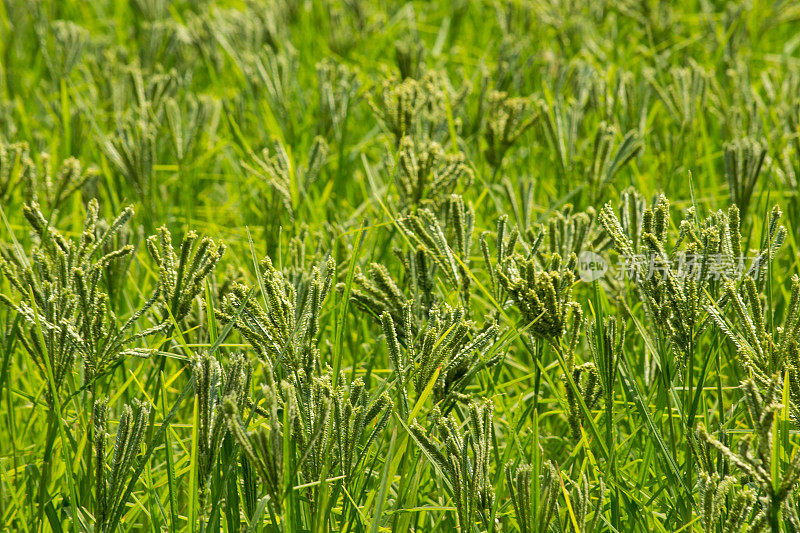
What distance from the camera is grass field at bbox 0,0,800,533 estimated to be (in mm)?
1599

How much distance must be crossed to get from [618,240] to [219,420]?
84 cm

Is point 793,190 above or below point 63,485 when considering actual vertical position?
above

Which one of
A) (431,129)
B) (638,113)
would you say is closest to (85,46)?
(431,129)

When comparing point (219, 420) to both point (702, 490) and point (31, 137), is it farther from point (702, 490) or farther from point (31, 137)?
point (31, 137)

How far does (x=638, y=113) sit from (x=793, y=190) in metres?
0.84

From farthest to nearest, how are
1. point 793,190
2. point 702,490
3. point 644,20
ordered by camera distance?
point 644,20
point 793,190
point 702,490

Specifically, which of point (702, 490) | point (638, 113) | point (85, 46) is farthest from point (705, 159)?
point (85, 46)

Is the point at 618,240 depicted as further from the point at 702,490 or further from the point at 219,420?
the point at 219,420

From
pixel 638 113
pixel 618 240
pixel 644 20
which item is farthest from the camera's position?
pixel 644 20

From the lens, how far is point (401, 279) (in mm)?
2721

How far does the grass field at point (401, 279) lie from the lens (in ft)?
5.24

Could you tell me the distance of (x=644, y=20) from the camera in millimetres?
4371

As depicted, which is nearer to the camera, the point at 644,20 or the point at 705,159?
the point at 705,159

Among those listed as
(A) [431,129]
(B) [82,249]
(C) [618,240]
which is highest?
(A) [431,129]
